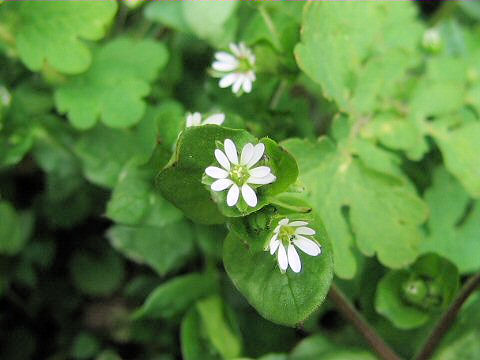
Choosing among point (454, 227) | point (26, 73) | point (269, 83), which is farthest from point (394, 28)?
point (26, 73)

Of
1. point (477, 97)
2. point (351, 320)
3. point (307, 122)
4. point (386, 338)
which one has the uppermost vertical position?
point (477, 97)

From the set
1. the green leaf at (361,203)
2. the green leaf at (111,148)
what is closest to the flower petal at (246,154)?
the green leaf at (361,203)

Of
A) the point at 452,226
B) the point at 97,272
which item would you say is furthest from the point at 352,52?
the point at 97,272

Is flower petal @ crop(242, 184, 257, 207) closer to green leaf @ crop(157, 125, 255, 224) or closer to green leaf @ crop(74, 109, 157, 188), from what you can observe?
green leaf @ crop(157, 125, 255, 224)

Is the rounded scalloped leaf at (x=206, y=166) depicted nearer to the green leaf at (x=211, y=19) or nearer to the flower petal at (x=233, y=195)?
the flower petal at (x=233, y=195)

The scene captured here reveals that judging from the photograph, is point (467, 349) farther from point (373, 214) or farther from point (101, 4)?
point (101, 4)
